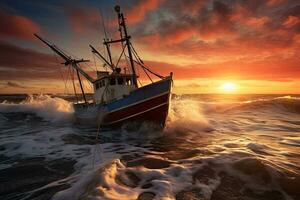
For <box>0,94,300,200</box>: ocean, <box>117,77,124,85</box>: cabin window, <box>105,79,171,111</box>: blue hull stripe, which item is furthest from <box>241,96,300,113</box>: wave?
<box>117,77,124,85</box>: cabin window

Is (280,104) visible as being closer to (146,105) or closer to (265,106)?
(265,106)

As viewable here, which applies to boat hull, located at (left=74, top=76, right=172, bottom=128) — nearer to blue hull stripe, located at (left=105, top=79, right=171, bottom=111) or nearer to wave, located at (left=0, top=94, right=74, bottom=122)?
blue hull stripe, located at (left=105, top=79, right=171, bottom=111)

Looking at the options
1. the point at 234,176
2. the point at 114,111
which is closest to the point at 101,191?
the point at 234,176

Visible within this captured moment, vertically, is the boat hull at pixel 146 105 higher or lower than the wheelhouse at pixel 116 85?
lower

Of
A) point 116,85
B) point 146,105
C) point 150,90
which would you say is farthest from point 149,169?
point 116,85

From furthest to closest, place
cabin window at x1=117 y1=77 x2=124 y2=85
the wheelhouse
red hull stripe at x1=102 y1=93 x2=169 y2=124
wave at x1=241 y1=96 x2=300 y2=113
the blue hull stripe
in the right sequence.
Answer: wave at x1=241 y1=96 x2=300 y2=113 < cabin window at x1=117 y1=77 x2=124 y2=85 < the wheelhouse < red hull stripe at x1=102 y1=93 x2=169 y2=124 < the blue hull stripe

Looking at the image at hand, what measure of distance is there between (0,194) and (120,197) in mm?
3211

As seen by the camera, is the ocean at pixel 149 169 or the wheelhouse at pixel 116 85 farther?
the wheelhouse at pixel 116 85

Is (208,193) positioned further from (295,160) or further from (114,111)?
(114,111)

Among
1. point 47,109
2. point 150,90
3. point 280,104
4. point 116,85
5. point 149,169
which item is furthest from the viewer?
point 47,109

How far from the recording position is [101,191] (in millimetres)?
5480

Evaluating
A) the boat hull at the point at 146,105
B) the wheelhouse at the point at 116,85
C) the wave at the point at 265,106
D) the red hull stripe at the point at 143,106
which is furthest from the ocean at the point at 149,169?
the wave at the point at 265,106

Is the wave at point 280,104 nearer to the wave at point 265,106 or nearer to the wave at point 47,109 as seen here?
the wave at point 265,106

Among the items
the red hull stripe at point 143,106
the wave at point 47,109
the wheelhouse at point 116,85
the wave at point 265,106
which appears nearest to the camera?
the red hull stripe at point 143,106
